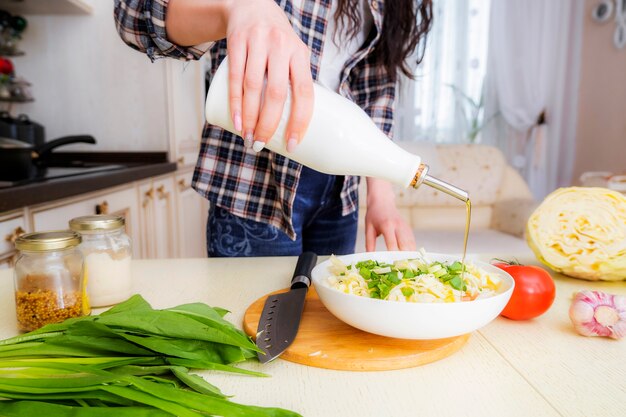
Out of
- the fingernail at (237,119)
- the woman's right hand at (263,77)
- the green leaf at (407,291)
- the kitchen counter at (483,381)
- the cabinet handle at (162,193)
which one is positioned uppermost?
the woman's right hand at (263,77)

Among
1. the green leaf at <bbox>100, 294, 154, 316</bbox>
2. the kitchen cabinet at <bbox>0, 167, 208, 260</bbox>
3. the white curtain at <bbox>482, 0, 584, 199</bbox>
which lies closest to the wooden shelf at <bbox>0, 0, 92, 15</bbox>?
the kitchen cabinet at <bbox>0, 167, 208, 260</bbox>

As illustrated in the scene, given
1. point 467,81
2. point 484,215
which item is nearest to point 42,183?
point 484,215

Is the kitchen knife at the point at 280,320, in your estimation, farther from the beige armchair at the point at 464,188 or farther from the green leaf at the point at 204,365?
the beige armchair at the point at 464,188

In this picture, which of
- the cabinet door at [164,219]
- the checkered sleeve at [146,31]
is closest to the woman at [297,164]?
the checkered sleeve at [146,31]

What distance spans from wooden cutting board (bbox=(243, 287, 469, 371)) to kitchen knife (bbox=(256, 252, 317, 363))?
0.05ft

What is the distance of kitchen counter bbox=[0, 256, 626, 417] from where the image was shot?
1.54 feet

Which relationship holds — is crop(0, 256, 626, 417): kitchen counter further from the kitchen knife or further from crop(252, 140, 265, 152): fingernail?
crop(252, 140, 265, 152): fingernail

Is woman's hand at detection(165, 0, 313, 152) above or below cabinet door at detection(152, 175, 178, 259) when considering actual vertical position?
above

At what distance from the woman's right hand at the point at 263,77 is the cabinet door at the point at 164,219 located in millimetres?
1847

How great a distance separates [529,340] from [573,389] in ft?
0.43

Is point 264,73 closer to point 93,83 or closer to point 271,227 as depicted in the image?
point 271,227

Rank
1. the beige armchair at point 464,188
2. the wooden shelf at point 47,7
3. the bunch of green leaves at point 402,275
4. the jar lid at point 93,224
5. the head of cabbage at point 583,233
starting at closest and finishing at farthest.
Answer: the bunch of green leaves at point 402,275 → the jar lid at point 93,224 → the head of cabbage at point 583,233 → the wooden shelf at point 47,7 → the beige armchair at point 464,188

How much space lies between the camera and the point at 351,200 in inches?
48.1

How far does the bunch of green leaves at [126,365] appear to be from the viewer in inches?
16.1
